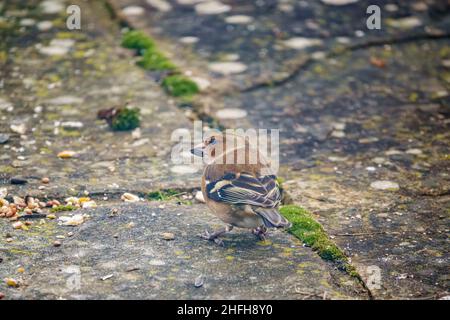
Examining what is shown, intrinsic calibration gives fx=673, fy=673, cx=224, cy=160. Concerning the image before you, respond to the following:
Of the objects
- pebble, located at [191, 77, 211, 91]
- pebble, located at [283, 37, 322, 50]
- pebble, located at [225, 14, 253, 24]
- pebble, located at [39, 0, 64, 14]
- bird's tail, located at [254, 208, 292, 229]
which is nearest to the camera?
bird's tail, located at [254, 208, 292, 229]

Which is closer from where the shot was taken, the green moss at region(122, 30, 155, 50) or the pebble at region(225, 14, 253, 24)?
the green moss at region(122, 30, 155, 50)

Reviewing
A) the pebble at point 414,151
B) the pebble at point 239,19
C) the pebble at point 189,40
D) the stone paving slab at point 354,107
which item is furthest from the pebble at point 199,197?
the pebble at point 239,19

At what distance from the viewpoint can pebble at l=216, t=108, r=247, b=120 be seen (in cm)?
552

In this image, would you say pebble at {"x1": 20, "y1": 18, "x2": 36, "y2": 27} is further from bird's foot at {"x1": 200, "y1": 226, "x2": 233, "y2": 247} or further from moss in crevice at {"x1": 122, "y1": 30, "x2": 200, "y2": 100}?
bird's foot at {"x1": 200, "y1": 226, "x2": 233, "y2": 247}

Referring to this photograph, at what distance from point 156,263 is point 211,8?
4.50m

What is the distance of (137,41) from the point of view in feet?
21.7

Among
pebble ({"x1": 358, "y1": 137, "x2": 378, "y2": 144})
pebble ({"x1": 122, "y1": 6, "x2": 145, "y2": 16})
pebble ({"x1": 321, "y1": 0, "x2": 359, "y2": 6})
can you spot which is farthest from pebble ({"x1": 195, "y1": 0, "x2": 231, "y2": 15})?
pebble ({"x1": 358, "y1": 137, "x2": 378, "y2": 144})

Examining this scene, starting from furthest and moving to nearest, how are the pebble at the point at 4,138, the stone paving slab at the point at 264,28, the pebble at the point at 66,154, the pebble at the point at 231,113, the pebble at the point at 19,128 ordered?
the stone paving slab at the point at 264,28 → the pebble at the point at 231,113 → the pebble at the point at 19,128 → the pebble at the point at 4,138 → the pebble at the point at 66,154

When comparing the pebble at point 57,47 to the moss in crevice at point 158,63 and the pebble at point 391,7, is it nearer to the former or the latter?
the moss in crevice at point 158,63

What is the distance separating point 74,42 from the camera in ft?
22.0

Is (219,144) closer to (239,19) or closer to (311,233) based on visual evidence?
(311,233)

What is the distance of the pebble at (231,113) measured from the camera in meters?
5.52

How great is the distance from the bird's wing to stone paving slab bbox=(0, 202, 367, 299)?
0.91ft
